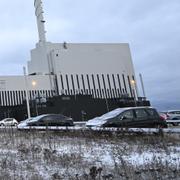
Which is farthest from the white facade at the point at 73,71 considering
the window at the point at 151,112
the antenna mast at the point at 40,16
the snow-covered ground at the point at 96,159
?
the snow-covered ground at the point at 96,159

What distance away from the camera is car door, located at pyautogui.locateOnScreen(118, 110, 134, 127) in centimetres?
1972

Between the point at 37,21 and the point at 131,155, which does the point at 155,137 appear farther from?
the point at 37,21

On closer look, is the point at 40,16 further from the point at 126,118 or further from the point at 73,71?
the point at 126,118

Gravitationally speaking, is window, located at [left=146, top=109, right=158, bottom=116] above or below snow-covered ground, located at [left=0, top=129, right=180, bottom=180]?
above

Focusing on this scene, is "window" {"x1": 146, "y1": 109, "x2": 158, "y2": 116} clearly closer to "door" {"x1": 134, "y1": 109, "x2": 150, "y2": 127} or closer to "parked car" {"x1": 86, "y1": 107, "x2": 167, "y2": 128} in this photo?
"parked car" {"x1": 86, "y1": 107, "x2": 167, "y2": 128}

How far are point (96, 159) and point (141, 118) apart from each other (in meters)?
11.0

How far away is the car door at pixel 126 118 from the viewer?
1972cm

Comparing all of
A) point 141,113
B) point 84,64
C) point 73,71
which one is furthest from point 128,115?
point 84,64

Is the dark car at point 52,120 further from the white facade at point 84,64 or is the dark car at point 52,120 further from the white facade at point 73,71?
the white facade at point 84,64

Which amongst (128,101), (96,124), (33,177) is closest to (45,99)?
(128,101)

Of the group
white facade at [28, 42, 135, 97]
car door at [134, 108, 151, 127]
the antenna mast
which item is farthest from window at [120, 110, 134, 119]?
white facade at [28, 42, 135, 97]

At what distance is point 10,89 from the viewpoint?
10212cm

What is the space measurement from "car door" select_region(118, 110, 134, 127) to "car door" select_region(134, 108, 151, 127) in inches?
9.3

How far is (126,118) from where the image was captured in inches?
791
